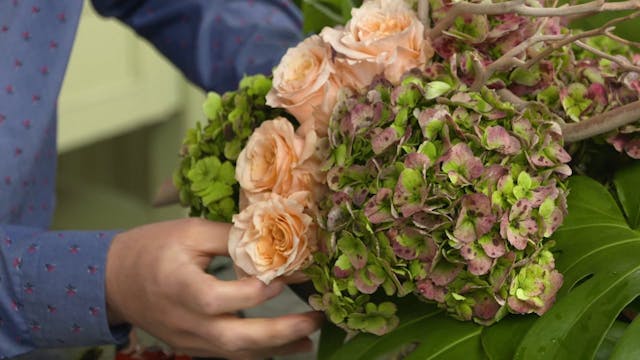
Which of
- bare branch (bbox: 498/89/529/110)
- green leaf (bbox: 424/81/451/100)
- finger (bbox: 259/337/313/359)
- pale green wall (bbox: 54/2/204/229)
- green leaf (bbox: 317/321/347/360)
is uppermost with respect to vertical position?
green leaf (bbox: 424/81/451/100)

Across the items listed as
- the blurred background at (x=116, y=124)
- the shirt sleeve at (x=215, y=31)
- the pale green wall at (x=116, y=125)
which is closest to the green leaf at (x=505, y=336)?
the shirt sleeve at (x=215, y=31)

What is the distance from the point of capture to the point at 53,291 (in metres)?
0.73

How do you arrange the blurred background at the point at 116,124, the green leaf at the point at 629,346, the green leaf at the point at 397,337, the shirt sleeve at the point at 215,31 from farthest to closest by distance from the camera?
the blurred background at the point at 116,124, the shirt sleeve at the point at 215,31, the green leaf at the point at 397,337, the green leaf at the point at 629,346

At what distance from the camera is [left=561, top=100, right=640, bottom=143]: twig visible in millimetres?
541

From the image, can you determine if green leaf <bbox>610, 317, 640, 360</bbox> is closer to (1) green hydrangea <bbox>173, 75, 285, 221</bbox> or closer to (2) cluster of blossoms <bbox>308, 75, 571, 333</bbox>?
(2) cluster of blossoms <bbox>308, 75, 571, 333</bbox>

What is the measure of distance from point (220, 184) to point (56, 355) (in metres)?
0.29

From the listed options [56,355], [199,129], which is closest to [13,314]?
[56,355]

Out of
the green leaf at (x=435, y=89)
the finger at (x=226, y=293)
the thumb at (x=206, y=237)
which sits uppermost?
the green leaf at (x=435, y=89)

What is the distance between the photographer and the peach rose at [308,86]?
58 cm

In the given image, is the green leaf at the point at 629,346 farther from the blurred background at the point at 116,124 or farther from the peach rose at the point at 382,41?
the blurred background at the point at 116,124

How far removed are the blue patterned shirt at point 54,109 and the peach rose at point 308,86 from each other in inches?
8.5

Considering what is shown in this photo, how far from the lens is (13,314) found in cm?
74

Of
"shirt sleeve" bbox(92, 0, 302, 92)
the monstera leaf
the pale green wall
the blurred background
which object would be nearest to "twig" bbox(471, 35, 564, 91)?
the monstera leaf

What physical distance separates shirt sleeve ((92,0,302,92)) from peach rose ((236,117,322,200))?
427mm
